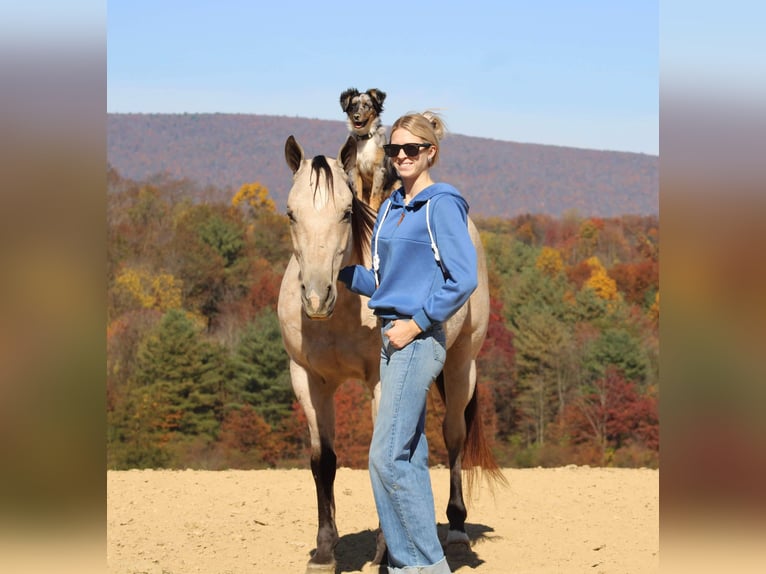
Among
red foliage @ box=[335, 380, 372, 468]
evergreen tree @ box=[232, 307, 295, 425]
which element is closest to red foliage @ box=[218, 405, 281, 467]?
evergreen tree @ box=[232, 307, 295, 425]

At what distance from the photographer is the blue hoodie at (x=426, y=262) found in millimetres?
3627

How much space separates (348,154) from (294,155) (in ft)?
0.97

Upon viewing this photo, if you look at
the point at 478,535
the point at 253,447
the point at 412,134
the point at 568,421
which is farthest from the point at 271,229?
the point at 412,134

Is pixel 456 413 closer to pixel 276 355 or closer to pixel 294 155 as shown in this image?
pixel 294 155

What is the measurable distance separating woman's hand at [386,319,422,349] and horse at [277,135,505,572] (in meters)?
0.55

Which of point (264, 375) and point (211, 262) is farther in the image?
point (211, 262)

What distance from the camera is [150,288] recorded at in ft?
127

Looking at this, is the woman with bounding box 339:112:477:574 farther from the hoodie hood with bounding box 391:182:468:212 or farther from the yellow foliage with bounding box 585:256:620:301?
the yellow foliage with bounding box 585:256:620:301

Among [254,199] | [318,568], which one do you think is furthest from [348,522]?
[254,199]

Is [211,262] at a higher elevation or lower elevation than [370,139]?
higher

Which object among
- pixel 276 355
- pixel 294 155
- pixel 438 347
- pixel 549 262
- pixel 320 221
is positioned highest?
pixel 549 262

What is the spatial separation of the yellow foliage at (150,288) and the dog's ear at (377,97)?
3343cm
